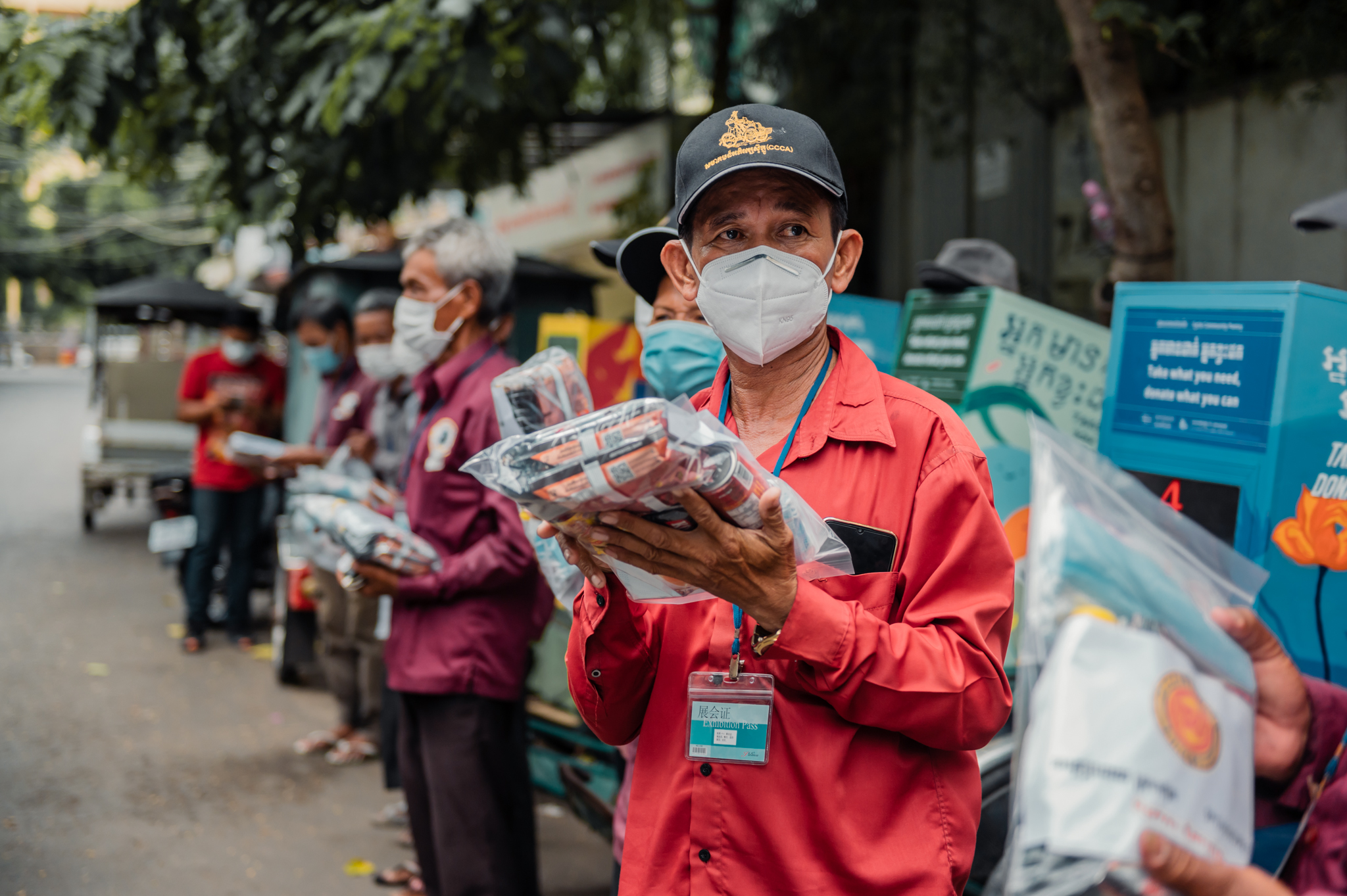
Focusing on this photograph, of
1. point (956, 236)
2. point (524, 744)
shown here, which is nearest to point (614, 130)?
point (956, 236)

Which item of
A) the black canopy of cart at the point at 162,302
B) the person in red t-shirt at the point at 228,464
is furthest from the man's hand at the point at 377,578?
the black canopy of cart at the point at 162,302

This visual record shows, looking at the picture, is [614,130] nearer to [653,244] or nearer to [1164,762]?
[653,244]

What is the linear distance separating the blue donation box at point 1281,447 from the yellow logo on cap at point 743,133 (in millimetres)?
1348

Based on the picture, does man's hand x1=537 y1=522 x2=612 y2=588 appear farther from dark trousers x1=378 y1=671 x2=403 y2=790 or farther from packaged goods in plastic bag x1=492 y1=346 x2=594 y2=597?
dark trousers x1=378 y1=671 x2=403 y2=790

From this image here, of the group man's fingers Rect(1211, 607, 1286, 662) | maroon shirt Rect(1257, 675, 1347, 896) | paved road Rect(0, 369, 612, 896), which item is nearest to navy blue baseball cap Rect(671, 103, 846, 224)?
man's fingers Rect(1211, 607, 1286, 662)

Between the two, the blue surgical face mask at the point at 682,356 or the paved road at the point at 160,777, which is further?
the paved road at the point at 160,777

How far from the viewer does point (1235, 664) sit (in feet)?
4.00

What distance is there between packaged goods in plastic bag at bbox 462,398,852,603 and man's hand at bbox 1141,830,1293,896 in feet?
1.93

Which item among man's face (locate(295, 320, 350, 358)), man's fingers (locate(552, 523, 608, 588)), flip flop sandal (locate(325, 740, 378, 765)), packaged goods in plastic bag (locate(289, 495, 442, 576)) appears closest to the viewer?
man's fingers (locate(552, 523, 608, 588))

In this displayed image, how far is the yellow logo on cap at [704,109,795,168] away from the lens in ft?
5.40

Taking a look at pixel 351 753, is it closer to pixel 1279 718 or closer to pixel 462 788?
pixel 462 788

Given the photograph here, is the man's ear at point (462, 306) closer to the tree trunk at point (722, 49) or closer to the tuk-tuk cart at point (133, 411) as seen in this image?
the tree trunk at point (722, 49)

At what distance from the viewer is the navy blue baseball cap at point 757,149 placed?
1.64m

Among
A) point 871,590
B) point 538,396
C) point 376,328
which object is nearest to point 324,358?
point 376,328
